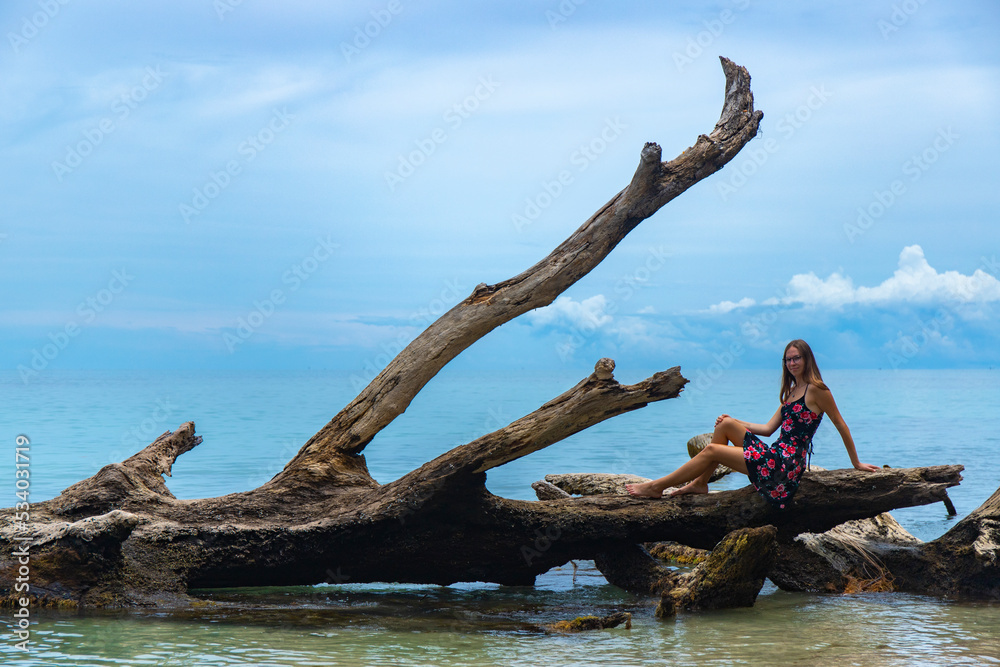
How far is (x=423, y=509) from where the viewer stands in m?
7.13

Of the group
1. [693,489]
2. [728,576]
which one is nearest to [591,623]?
[728,576]

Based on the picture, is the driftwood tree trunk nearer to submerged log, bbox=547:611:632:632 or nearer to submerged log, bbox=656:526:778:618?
submerged log, bbox=656:526:778:618

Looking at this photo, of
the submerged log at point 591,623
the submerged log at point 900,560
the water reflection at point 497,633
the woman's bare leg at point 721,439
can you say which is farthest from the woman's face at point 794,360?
the submerged log at point 591,623

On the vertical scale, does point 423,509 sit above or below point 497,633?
above

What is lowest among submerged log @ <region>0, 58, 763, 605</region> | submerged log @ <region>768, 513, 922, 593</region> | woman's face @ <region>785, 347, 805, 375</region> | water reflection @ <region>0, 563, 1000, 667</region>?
water reflection @ <region>0, 563, 1000, 667</region>

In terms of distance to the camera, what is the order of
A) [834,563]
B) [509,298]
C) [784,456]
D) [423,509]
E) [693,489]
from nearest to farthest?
[423,509]
[784,456]
[693,489]
[509,298]
[834,563]

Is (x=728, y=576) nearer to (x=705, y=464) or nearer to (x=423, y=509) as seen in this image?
(x=705, y=464)

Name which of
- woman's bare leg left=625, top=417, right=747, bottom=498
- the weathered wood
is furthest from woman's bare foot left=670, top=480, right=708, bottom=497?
the weathered wood

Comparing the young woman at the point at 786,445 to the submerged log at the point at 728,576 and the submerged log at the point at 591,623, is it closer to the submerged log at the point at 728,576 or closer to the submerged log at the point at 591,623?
the submerged log at the point at 728,576

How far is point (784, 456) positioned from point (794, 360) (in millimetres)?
858

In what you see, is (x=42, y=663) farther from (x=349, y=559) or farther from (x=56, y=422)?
(x=56, y=422)

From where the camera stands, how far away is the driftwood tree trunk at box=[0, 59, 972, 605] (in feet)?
23.3

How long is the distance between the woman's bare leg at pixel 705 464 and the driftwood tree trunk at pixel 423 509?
0.52 feet

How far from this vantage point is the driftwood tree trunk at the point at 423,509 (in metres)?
7.11
